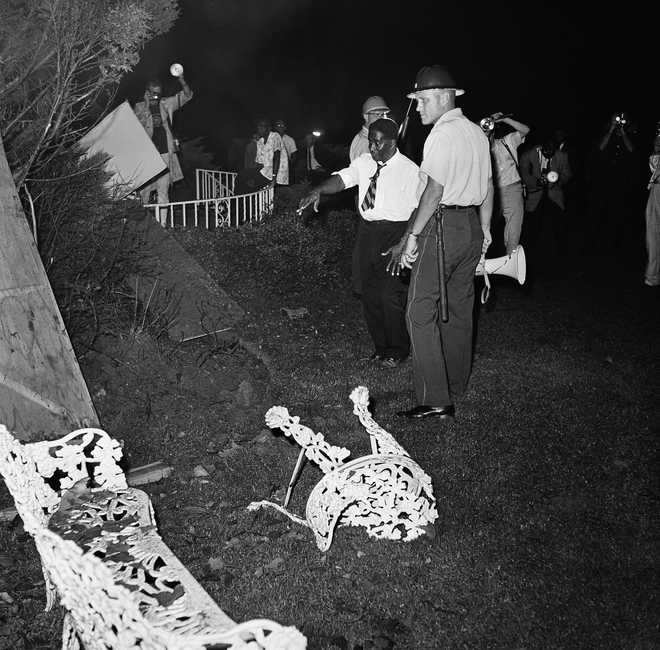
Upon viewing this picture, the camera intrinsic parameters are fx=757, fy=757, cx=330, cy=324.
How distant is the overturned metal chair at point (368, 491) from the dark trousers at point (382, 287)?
2732 mm

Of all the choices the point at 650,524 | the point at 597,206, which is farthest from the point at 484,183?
the point at 597,206

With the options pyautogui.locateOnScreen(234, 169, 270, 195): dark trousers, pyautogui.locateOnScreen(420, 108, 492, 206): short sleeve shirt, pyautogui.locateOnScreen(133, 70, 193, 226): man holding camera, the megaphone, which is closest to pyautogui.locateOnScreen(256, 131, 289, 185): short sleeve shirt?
pyautogui.locateOnScreen(234, 169, 270, 195): dark trousers

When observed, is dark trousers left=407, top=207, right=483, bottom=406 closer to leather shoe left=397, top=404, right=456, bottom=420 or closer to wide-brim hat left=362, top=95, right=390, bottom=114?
leather shoe left=397, top=404, right=456, bottom=420

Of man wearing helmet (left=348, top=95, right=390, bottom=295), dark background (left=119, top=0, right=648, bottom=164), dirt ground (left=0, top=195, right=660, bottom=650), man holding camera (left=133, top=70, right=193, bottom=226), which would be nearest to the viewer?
dirt ground (left=0, top=195, right=660, bottom=650)

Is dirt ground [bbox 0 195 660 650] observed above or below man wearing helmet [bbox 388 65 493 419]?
below

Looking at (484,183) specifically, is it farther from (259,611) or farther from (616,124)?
(616,124)

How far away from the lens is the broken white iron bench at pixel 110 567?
2209mm

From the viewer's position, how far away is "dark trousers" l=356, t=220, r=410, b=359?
6.82 metres

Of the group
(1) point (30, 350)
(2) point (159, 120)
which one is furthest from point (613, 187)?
(1) point (30, 350)

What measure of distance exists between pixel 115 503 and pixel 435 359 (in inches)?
108

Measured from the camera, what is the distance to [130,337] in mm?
7129

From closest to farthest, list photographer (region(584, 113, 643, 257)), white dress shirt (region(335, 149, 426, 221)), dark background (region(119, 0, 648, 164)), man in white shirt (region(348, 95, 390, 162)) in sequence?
white dress shirt (region(335, 149, 426, 221)) < man in white shirt (region(348, 95, 390, 162)) < photographer (region(584, 113, 643, 257)) < dark background (region(119, 0, 648, 164))

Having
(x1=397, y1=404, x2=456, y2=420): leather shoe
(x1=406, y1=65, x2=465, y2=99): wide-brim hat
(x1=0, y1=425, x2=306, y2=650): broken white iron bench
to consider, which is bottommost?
(x1=397, y1=404, x2=456, y2=420): leather shoe

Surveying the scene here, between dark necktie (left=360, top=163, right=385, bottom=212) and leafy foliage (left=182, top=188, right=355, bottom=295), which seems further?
leafy foliage (left=182, top=188, right=355, bottom=295)
